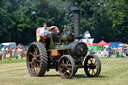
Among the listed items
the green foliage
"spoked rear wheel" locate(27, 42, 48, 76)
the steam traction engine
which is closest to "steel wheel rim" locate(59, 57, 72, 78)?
the steam traction engine

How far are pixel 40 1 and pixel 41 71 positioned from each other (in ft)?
160

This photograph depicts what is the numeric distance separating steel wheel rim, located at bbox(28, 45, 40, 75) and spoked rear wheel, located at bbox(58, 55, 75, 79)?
1.57 m

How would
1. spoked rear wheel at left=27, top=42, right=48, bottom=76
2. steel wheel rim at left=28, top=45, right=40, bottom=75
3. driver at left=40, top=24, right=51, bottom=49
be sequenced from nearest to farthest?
spoked rear wheel at left=27, top=42, right=48, bottom=76
steel wheel rim at left=28, top=45, right=40, bottom=75
driver at left=40, top=24, right=51, bottom=49

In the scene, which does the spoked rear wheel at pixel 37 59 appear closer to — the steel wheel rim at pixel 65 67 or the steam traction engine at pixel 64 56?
the steam traction engine at pixel 64 56

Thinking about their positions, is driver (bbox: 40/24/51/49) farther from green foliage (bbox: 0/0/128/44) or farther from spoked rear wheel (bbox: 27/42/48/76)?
green foliage (bbox: 0/0/128/44)

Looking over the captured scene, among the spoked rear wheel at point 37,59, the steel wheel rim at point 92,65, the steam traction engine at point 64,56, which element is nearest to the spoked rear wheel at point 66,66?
the steam traction engine at point 64,56

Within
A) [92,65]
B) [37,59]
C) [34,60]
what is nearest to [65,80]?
[92,65]

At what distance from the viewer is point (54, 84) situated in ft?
34.9

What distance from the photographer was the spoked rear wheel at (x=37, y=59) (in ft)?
44.5

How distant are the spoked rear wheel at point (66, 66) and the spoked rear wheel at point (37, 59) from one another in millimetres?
837

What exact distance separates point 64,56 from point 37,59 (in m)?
2.06

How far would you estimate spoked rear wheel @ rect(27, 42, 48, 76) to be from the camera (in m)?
13.6

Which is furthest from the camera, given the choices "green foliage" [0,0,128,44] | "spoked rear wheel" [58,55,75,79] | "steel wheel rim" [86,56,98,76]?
"green foliage" [0,0,128,44]

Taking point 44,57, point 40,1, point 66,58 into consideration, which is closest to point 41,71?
point 44,57
